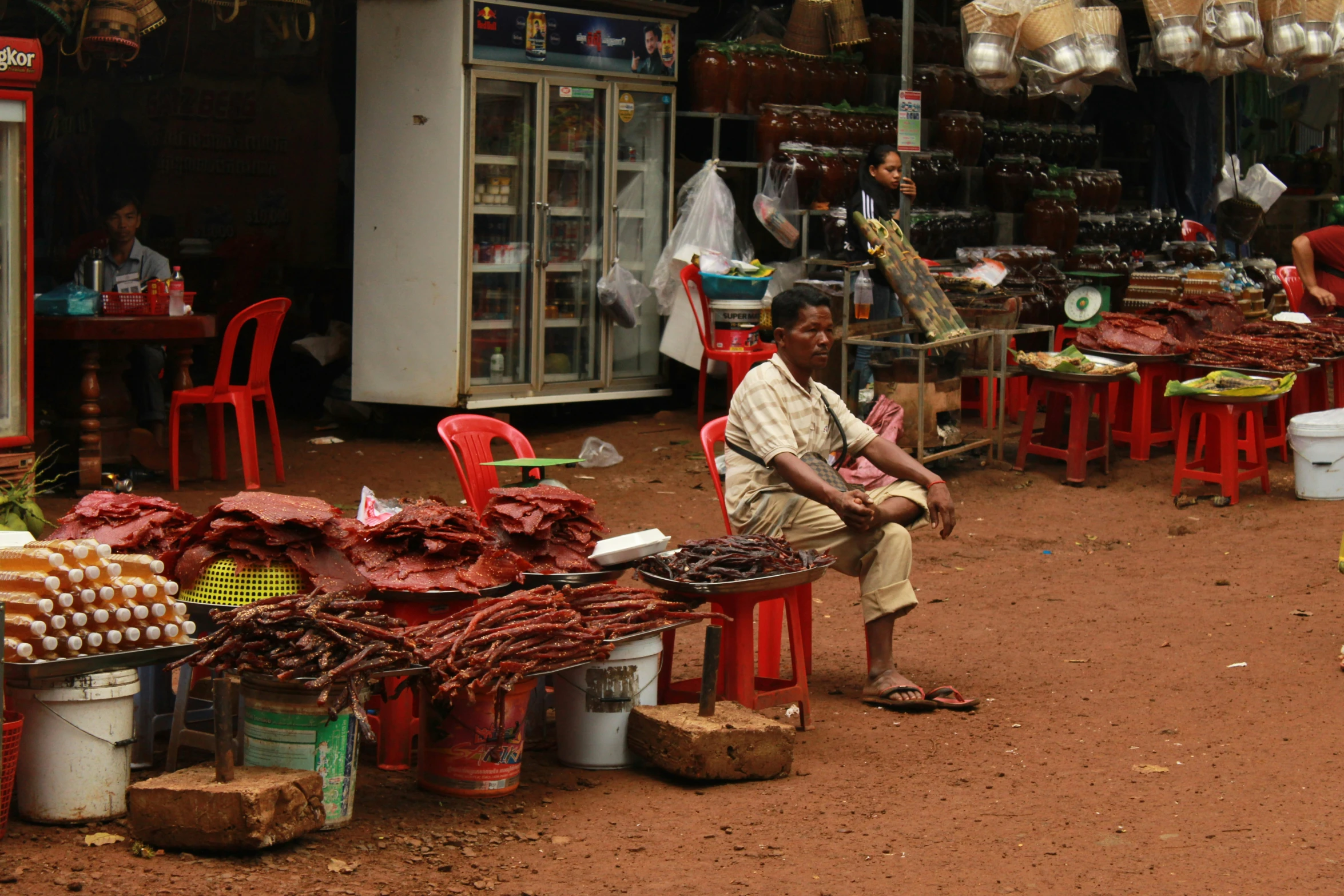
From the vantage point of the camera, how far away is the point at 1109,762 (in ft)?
15.6

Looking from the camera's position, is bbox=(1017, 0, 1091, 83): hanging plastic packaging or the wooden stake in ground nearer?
the wooden stake in ground

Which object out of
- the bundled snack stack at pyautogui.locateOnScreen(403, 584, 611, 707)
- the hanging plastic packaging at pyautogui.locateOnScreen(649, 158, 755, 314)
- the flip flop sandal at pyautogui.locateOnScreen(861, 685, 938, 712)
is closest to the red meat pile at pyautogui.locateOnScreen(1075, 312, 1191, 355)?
the hanging plastic packaging at pyautogui.locateOnScreen(649, 158, 755, 314)

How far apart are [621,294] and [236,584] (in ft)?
21.6

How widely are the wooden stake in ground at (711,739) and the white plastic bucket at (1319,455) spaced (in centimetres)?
555

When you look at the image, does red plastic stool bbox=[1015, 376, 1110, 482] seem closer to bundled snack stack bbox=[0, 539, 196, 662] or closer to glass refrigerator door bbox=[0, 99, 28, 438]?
glass refrigerator door bbox=[0, 99, 28, 438]

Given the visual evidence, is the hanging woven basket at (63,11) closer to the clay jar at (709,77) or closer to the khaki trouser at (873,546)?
the clay jar at (709,77)

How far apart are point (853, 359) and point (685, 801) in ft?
20.0

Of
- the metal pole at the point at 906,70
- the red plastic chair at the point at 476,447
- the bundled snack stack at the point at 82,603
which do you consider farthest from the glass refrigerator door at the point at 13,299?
the metal pole at the point at 906,70

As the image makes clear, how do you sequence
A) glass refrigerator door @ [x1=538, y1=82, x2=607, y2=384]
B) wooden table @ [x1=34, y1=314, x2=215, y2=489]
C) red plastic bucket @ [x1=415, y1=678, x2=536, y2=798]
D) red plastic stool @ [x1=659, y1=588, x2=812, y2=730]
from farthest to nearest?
glass refrigerator door @ [x1=538, y1=82, x2=607, y2=384]
wooden table @ [x1=34, y1=314, x2=215, y2=489]
red plastic stool @ [x1=659, y1=588, x2=812, y2=730]
red plastic bucket @ [x1=415, y1=678, x2=536, y2=798]

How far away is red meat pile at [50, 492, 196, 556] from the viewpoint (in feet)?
14.7

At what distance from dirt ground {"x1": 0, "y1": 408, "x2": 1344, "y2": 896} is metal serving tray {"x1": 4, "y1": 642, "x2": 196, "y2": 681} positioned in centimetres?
42

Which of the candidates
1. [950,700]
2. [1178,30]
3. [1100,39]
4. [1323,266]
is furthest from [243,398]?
[1323,266]

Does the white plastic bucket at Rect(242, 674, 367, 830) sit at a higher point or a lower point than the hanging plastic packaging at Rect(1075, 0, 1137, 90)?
lower

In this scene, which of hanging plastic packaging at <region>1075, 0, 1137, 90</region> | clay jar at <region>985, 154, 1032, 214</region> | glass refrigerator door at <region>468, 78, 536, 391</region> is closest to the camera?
hanging plastic packaging at <region>1075, 0, 1137, 90</region>
